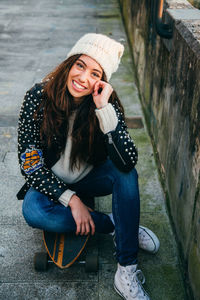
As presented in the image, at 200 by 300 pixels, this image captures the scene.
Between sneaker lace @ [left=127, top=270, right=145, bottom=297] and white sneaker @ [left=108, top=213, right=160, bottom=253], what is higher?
sneaker lace @ [left=127, top=270, right=145, bottom=297]

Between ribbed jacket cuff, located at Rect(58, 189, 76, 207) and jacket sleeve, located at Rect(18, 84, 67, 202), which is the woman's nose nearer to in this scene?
jacket sleeve, located at Rect(18, 84, 67, 202)

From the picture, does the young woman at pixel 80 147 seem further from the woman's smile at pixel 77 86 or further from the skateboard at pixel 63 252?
the skateboard at pixel 63 252

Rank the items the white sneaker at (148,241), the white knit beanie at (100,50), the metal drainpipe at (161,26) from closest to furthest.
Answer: the white knit beanie at (100,50)
the white sneaker at (148,241)
the metal drainpipe at (161,26)

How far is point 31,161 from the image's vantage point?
8.95 ft

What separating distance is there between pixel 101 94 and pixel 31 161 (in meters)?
0.65

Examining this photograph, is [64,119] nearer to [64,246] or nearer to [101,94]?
[101,94]

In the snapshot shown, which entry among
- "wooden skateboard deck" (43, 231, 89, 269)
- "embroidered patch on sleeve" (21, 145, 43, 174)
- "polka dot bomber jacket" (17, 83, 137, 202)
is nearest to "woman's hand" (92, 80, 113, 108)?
"polka dot bomber jacket" (17, 83, 137, 202)

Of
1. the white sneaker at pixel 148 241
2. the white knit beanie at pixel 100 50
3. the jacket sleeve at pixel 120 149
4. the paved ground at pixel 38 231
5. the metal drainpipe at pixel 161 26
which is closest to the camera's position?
the white knit beanie at pixel 100 50

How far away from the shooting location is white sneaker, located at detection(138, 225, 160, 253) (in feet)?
9.94

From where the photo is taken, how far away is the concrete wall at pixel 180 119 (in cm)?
262

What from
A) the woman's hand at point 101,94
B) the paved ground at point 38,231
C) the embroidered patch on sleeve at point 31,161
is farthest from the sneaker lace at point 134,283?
the woman's hand at point 101,94

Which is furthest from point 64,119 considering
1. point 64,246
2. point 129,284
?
point 129,284

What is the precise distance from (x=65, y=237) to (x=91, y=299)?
47cm

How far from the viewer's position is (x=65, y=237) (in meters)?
2.93
